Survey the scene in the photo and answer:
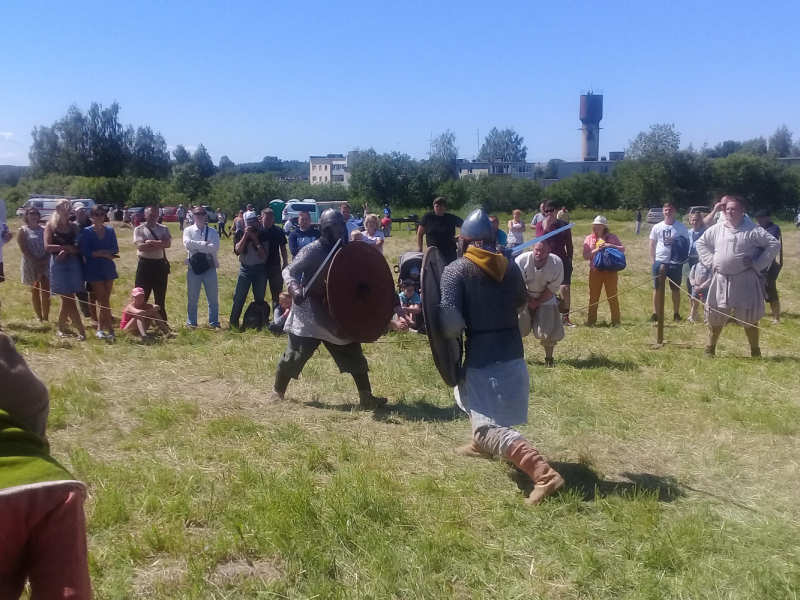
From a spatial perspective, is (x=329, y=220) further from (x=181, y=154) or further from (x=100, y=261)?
(x=181, y=154)

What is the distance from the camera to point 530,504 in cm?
416

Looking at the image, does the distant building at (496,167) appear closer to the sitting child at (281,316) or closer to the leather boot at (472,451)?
the sitting child at (281,316)

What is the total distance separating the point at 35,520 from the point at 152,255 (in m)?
7.69

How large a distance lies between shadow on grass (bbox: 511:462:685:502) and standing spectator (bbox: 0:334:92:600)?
291cm

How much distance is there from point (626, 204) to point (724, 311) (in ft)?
150

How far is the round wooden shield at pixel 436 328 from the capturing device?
4438 millimetres

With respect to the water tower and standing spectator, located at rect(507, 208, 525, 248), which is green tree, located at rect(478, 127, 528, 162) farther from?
standing spectator, located at rect(507, 208, 525, 248)

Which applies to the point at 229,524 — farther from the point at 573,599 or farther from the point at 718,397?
the point at 718,397

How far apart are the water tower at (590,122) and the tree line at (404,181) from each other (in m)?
52.8

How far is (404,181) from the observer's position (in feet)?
189

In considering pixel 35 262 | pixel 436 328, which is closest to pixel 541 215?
pixel 35 262

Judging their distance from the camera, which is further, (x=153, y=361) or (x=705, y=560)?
(x=153, y=361)

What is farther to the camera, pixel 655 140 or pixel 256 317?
pixel 655 140

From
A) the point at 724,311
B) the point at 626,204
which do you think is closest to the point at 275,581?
the point at 724,311
